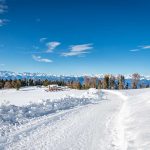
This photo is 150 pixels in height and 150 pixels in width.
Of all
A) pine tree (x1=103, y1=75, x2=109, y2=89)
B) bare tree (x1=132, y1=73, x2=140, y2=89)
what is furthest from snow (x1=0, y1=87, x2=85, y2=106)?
A: bare tree (x1=132, y1=73, x2=140, y2=89)

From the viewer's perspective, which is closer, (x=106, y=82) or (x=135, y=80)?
(x=106, y=82)

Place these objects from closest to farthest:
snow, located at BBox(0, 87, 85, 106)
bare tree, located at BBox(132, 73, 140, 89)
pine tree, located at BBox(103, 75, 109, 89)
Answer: snow, located at BBox(0, 87, 85, 106), pine tree, located at BBox(103, 75, 109, 89), bare tree, located at BBox(132, 73, 140, 89)

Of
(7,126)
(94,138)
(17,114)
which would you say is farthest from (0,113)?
(94,138)

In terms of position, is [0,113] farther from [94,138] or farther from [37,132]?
[94,138]

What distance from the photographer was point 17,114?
18875 mm

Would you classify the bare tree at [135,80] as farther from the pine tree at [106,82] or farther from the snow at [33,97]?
the snow at [33,97]

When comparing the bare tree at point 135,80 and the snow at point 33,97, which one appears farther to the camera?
the bare tree at point 135,80

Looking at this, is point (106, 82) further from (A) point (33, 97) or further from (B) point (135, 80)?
(A) point (33, 97)

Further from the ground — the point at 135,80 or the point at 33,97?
the point at 135,80

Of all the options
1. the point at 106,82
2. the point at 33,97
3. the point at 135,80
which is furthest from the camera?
the point at 135,80

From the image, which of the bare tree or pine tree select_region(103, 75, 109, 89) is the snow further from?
the bare tree

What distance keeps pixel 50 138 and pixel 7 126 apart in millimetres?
3592

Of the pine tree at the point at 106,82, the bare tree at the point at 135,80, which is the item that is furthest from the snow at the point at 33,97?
the bare tree at the point at 135,80

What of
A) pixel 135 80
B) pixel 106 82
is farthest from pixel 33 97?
pixel 135 80
